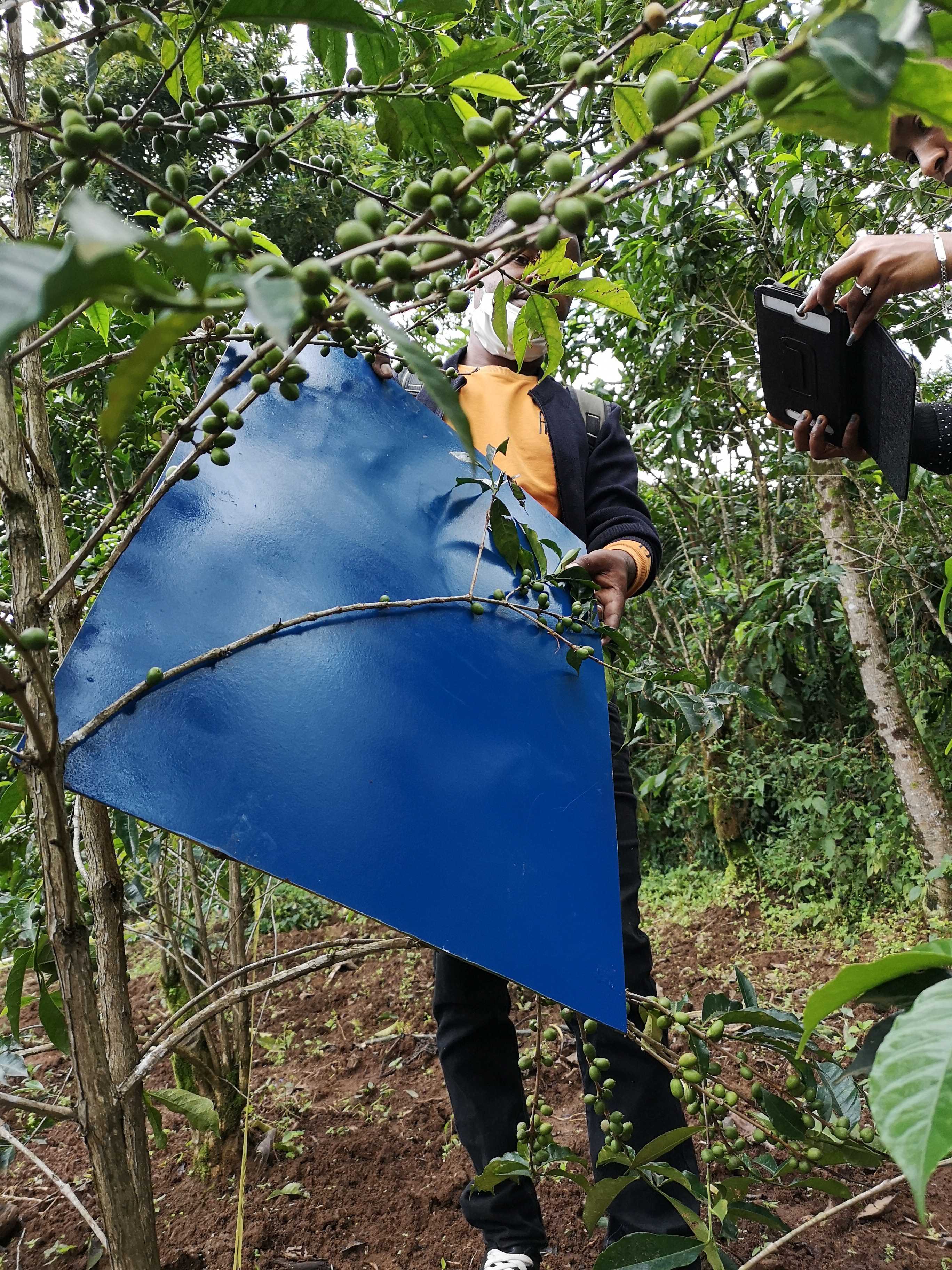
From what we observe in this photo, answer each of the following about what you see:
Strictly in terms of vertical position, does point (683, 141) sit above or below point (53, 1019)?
above

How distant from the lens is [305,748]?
84 cm

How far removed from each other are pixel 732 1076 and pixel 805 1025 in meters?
2.20

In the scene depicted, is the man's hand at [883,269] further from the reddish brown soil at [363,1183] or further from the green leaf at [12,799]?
the reddish brown soil at [363,1183]

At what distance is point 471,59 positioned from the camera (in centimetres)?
81

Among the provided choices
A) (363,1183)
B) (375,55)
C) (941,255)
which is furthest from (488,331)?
(363,1183)

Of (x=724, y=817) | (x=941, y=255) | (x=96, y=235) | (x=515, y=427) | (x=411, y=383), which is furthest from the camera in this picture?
(x=724, y=817)

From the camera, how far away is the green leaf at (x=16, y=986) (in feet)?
3.67

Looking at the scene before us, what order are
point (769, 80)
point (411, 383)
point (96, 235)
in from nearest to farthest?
1. point (96, 235)
2. point (769, 80)
3. point (411, 383)

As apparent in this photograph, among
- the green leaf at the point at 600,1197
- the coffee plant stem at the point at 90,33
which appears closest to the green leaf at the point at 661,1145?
the green leaf at the point at 600,1197

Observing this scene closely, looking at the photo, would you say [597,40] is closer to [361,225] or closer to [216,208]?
[361,225]

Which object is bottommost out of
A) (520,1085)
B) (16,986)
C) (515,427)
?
(520,1085)

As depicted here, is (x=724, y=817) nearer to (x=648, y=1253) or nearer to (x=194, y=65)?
(x=648, y=1253)

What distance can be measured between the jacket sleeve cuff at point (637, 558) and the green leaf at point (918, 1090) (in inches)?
43.8

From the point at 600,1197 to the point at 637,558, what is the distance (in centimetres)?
101
